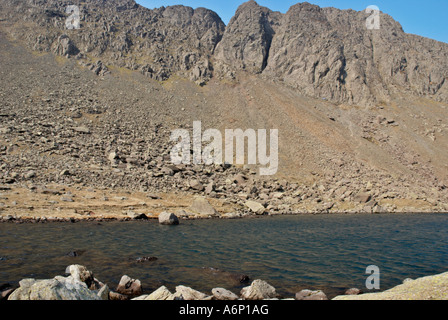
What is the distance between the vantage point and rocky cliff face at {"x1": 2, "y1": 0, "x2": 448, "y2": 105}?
81.2 metres

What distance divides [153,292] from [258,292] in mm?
4222

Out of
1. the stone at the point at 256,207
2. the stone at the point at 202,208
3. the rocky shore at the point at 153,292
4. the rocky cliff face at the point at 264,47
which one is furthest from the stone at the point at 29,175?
the rocky cliff face at the point at 264,47

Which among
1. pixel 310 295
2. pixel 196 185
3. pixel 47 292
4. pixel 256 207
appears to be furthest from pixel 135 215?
pixel 310 295

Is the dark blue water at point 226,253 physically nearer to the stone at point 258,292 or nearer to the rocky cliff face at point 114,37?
the stone at point 258,292

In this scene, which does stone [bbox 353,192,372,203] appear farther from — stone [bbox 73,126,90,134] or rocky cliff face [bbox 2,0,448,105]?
rocky cliff face [bbox 2,0,448,105]

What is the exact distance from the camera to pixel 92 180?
34.8 meters

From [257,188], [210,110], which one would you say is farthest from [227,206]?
[210,110]

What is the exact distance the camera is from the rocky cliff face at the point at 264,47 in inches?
3199

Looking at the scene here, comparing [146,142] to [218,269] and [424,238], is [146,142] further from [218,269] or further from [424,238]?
[424,238]

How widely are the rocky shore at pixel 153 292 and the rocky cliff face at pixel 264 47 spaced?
2835 inches

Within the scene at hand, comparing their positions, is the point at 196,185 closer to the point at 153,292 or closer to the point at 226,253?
the point at 226,253

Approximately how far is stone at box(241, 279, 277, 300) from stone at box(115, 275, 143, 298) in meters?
4.35

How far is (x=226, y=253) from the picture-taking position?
19203 millimetres

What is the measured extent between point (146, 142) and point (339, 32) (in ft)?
274
